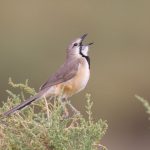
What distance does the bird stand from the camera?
8211mm

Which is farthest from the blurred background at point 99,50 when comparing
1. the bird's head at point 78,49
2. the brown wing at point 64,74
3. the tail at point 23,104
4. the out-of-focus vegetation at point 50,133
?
the out-of-focus vegetation at point 50,133

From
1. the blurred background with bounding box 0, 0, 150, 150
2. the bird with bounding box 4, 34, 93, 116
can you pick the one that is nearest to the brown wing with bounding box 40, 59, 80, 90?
the bird with bounding box 4, 34, 93, 116

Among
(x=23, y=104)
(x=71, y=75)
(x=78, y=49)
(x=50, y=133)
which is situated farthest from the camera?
(x=78, y=49)

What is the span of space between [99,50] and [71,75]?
10.9m

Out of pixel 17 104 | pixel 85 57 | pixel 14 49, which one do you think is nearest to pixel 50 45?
pixel 14 49

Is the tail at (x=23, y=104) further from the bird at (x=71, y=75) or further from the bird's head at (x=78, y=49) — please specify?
the bird's head at (x=78, y=49)

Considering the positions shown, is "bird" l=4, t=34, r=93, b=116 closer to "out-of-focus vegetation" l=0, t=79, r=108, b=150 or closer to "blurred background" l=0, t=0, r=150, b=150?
"out-of-focus vegetation" l=0, t=79, r=108, b=150

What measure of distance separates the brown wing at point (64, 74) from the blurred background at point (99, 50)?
A: 7825 mm

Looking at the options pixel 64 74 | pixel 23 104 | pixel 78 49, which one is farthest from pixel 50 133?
pixel 78 49

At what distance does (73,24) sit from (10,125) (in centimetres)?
1357

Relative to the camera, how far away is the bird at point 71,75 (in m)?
8.21

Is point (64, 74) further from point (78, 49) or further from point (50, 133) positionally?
point (50, 133)

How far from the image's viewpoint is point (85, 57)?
8789mm

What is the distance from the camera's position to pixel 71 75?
8.52 meters
